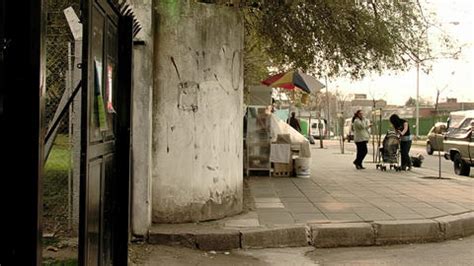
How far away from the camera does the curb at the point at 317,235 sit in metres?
7.01

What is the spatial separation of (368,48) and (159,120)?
5723 millimetres

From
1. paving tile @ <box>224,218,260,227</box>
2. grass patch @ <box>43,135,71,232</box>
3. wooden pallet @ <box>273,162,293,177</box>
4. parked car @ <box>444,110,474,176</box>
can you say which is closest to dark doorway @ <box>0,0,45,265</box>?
grass patch @ <box>43,135,71,232</box>

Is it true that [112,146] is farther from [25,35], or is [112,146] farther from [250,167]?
[250,167]

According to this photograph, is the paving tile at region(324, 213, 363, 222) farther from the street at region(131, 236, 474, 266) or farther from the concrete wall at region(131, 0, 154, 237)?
the concrete wall at region(131, 0, 154, 237)

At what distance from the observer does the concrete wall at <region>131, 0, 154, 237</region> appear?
6984 mm

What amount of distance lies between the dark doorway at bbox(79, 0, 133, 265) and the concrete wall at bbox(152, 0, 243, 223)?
296cm

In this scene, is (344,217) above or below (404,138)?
below

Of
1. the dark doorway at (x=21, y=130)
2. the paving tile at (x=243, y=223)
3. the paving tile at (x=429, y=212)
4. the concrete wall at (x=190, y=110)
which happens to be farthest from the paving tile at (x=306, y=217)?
the dark doorway at (x=21, y=130)

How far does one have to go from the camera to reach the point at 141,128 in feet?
23.1

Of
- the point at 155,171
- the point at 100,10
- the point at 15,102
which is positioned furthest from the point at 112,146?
the point at 155,171

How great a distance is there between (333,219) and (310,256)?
1.29 meters

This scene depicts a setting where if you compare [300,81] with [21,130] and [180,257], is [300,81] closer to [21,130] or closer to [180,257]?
[180,257]

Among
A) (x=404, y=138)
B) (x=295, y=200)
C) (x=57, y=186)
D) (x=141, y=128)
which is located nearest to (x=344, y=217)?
(x=295, y=200)

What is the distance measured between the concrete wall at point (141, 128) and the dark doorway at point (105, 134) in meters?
2.45
